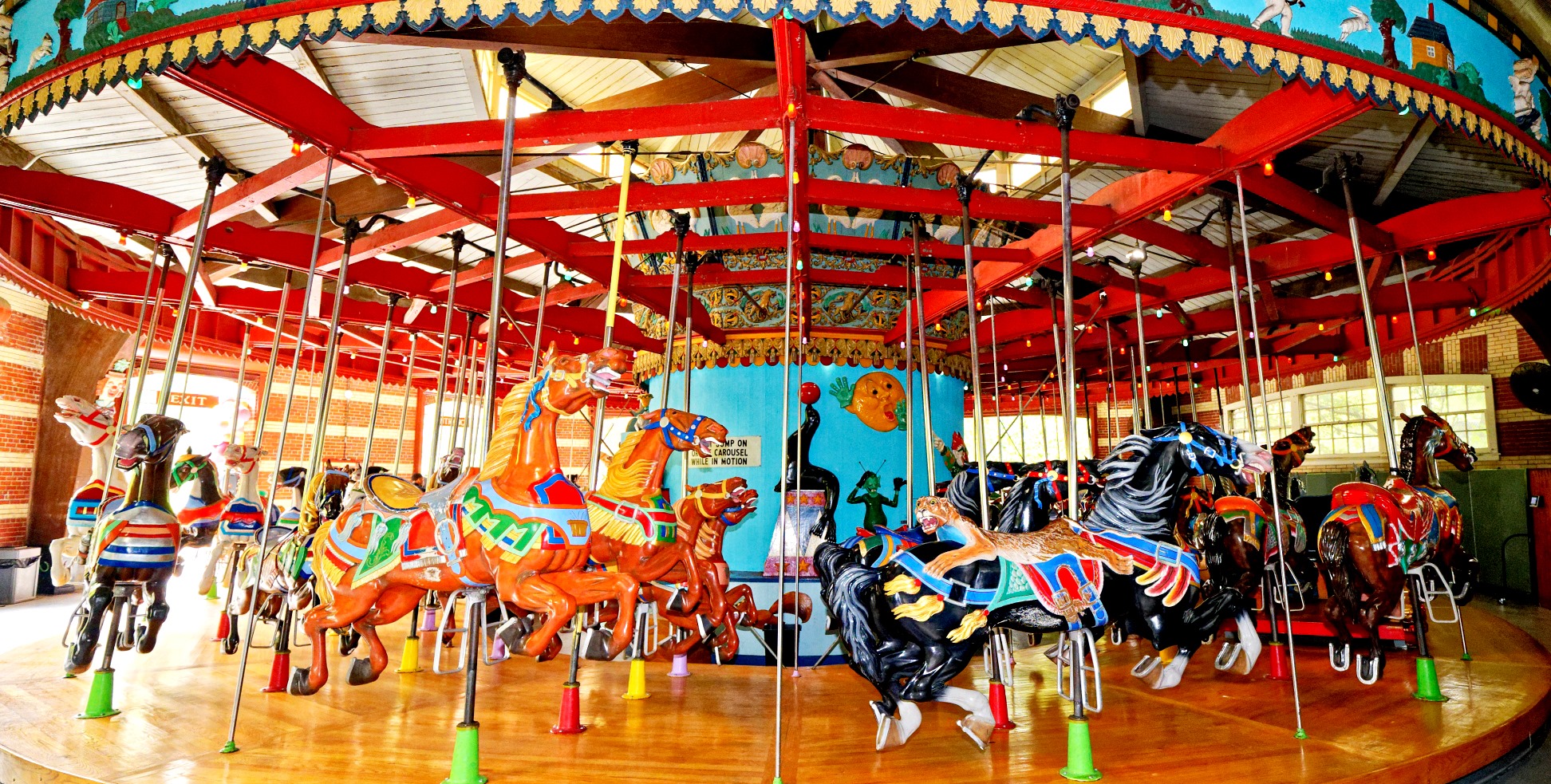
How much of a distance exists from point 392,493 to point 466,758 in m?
1.79

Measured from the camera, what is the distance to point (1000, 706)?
471 cm

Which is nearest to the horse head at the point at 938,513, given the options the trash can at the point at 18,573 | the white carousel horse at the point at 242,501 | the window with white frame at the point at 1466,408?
the white carousel horse at the point at 242,501

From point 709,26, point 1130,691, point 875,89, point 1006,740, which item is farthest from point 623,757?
point 875,89

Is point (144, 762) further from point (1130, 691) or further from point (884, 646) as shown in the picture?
point (1130, 691)

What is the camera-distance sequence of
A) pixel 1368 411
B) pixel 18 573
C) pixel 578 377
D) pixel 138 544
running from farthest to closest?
1. pixel 1368 411
2. pixel 18 573
3. pixel 138 544
4. pixel 578 377

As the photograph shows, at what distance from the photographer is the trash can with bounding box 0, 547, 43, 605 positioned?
33.2ft

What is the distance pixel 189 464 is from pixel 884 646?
6.56 m

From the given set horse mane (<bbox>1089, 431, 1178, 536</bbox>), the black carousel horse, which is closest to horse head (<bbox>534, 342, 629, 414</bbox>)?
the black carousel horse

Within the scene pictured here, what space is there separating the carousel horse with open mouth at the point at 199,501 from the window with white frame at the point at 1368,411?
12178 mm

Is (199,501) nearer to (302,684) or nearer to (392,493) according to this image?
(302,684)

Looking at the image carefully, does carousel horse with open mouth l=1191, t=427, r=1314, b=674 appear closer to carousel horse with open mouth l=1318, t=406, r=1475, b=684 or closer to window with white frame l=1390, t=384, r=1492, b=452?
carousel horse with open mouth l=1318, t=406, r=1475, b=684

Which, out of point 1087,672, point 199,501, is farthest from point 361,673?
point 1087,672

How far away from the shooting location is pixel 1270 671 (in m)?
6.16

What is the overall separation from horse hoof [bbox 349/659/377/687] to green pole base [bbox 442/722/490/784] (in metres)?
1.69
